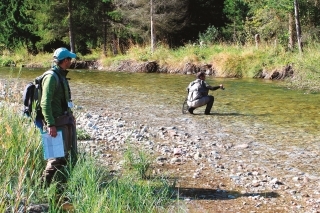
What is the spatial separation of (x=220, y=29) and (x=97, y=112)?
2647cm

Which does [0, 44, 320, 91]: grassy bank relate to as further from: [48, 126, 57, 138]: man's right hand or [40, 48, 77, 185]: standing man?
[48, 126, 57, 138]: man's right hand

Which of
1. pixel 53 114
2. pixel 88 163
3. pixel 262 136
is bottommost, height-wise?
pixel 262 136

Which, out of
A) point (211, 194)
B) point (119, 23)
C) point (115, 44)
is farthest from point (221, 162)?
point (119, 23)

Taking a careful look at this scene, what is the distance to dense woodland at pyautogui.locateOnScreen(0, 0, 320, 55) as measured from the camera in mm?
32938

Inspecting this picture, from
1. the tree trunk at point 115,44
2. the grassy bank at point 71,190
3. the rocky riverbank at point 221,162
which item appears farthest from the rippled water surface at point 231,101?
the tree trunk at point 115,44

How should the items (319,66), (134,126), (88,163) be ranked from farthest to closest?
(319,66), (134,126), (88,163)

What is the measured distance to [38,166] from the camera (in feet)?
18.7

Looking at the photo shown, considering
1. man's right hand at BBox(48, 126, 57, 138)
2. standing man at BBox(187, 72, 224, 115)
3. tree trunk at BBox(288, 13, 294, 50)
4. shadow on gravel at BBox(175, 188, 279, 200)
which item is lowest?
shadow on gravel at BBox(175, 188, 279, 200)

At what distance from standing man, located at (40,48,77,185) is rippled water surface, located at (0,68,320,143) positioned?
5225 mm

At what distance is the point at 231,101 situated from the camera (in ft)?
48.1

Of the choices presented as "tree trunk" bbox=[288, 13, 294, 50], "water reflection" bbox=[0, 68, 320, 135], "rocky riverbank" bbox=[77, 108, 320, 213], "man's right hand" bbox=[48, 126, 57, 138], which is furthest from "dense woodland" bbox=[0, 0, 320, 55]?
"man's right hand" bbox=[48, 126, 57, 138]

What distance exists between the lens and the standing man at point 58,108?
5.16 m

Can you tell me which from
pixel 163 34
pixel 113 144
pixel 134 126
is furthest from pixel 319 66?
pixel 163 34

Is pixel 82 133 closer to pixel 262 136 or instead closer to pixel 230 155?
pixel 230 155
